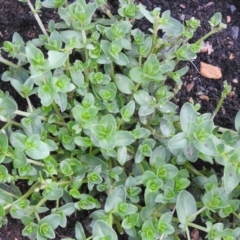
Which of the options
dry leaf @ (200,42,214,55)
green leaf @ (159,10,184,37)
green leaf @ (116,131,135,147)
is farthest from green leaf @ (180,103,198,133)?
dry leaf @ (200,42,214,55)

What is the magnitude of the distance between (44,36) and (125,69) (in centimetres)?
27

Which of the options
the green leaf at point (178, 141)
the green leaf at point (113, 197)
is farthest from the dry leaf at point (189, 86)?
the green leaf at point (113, 197)

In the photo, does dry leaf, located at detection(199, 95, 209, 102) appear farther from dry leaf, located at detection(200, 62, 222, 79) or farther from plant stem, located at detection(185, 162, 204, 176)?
plant stem, located at detection(185, 162, 204, 176)

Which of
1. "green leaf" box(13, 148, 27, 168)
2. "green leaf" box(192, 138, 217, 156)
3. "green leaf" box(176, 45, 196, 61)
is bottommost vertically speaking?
"green leaf" box(13, 148, 27, 168)

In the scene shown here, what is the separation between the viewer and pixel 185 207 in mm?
1444

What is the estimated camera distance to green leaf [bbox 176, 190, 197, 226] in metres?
1.43

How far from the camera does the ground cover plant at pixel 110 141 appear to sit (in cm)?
141

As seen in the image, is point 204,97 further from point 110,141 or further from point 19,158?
point 19,158

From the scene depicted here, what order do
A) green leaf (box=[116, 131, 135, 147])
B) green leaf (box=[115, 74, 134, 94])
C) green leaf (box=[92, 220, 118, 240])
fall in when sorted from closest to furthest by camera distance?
1. green leaf (box=[92, 220, 118, 240])
2. green leaf (box=[116, 131, 135, 147])
3. green leaf (box=[115, 74, 134, 94])

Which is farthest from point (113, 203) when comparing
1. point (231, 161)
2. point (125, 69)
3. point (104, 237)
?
point (125, 69)

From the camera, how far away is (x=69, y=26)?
5.35ft

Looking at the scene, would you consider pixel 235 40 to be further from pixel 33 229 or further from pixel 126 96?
pixel 33 229

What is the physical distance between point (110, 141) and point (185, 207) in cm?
28

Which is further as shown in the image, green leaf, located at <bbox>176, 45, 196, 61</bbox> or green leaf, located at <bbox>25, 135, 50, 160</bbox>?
green leaf, located at <bbox>176, 45, 196, 61</bbox>
